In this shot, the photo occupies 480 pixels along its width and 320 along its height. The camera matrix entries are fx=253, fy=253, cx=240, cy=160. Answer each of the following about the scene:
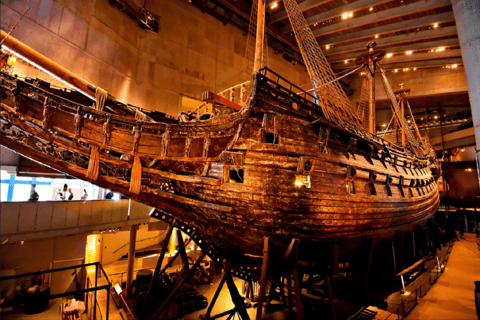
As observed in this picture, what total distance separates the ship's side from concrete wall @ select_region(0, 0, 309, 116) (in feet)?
18.3

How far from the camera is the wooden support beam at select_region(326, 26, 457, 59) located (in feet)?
39.9

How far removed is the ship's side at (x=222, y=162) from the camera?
3.36 metres

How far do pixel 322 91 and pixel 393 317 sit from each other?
4254 millimetres

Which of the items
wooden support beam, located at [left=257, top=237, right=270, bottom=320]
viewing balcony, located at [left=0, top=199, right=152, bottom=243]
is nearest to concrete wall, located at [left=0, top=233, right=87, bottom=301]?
viewing balcony, located at [left=0, top=199, right=152, bottom=243]

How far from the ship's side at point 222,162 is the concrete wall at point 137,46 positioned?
5.58 meters

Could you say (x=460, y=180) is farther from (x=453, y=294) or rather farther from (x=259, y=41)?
(x=259, y=41)

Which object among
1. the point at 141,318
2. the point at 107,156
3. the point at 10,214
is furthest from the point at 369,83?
the point at 10,214

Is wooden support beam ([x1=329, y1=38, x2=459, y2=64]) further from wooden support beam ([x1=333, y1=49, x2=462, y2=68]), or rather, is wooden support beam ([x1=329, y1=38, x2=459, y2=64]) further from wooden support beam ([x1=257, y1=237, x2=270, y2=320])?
wooden support beam ([x1=257, y1=237, x2=270, y2=320])

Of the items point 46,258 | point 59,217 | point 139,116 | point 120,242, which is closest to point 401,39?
point 139,116

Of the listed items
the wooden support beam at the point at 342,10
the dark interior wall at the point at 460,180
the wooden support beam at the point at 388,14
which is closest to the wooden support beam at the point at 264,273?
the wooden support beam at the point at 342,10

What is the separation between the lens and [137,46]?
10.2 meters

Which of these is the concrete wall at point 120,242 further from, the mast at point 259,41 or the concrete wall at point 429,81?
the concrete wall at point 429,81

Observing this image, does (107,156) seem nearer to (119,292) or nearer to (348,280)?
(119,292)

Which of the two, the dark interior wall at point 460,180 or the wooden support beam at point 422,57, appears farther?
the dark interior wall at point 460,180
